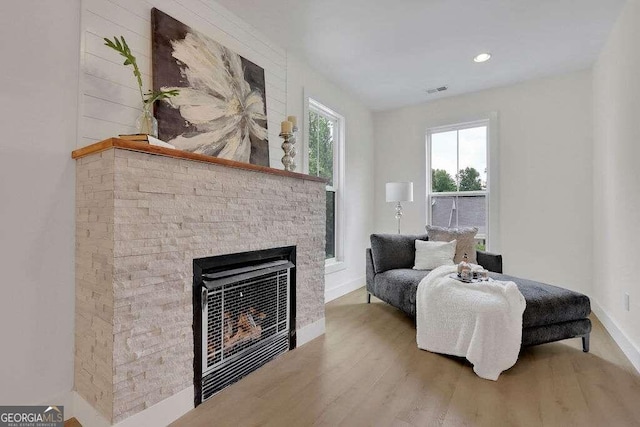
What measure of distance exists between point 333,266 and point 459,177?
2158 mm

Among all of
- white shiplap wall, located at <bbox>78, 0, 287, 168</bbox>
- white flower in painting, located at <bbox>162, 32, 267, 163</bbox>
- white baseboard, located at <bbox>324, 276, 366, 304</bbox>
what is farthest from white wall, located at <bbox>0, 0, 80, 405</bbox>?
white baseboard, located at <bbox>324, 276, 366, 304</bbox>

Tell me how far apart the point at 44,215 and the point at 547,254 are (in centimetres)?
469

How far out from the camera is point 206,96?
232 cm

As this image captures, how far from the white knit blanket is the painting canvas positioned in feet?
6.19

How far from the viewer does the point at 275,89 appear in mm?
3094

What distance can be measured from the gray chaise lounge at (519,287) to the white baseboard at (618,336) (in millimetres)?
249

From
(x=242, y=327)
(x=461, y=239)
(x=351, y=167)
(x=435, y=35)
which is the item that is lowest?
(x=242, y=327)

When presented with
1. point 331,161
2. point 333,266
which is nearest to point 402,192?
point 331,161

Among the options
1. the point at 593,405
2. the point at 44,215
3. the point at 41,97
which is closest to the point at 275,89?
the point at 41,97

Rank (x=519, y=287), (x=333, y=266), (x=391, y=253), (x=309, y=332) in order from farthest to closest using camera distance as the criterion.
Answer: (x=333, y=266), (x=391, y=253), (x=309, y=332), (x=519, y=287)

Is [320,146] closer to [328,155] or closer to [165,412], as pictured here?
[328,155]

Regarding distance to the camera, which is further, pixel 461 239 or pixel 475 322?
pixel 461 239

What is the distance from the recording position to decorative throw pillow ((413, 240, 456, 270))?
3432 millimetres

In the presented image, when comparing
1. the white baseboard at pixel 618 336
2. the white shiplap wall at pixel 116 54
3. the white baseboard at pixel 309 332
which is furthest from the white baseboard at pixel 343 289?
the white shiplap wall at pixel 116 54
